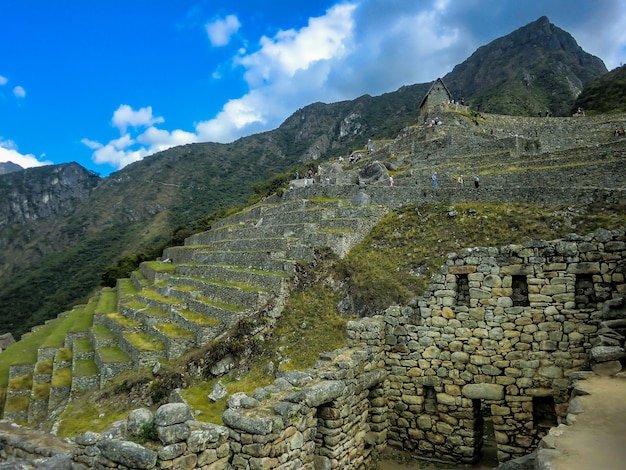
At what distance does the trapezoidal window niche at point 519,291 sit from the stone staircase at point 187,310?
11.7 meters

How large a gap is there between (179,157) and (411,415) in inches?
5694

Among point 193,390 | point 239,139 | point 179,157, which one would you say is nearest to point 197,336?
point 193,390

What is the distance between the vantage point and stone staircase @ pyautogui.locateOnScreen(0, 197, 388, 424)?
1709 cm

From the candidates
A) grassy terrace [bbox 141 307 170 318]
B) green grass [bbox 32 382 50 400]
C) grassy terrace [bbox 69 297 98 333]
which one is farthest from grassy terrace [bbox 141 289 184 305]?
green grass [bbox 32 382 50 400]

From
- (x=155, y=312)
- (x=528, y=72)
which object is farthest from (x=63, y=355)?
(x=528, y=72)

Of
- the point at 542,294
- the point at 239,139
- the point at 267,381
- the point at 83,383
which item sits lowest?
the point at 83,383

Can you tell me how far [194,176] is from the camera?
119688 mm

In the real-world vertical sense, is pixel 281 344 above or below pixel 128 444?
below

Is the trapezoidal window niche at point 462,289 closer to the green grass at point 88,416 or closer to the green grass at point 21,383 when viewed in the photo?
the green grass at point 88,416

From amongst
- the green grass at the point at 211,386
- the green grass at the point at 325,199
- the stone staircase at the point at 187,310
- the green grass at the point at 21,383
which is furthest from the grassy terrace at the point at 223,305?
the green grass at the point at 21,383

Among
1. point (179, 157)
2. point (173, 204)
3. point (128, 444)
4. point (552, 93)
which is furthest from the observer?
point (179, 157)

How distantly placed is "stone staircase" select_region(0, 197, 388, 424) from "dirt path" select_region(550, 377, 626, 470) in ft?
43.4

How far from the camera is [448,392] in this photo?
585cm

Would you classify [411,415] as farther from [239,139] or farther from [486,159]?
[239,139]
